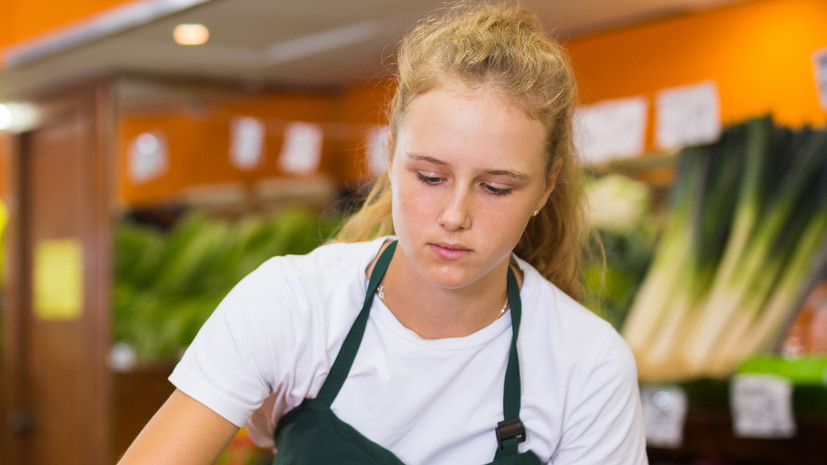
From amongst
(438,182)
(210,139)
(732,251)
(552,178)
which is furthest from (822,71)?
(210,139)

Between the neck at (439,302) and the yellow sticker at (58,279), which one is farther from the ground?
the neck at (439,302)

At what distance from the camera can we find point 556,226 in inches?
64.2

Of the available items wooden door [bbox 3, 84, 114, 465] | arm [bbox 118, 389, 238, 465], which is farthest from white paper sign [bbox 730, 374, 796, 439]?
wooden door [bbox 3, 84, 114, 465]

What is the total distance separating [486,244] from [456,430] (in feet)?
1.01

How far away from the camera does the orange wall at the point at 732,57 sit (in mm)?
2826

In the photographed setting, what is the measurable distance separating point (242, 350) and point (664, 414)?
1356 millimetres

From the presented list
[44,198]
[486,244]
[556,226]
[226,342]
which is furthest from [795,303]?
[44,198]

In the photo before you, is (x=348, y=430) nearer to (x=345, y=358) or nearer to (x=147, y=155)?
(x=345, y=358)

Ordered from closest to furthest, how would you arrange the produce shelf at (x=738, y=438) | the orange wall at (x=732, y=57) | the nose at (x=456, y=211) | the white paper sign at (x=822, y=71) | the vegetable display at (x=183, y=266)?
the nose at (x=456, y=211) < the produce shelf at (x=738, y=438) < the white paper sign at (x=822, y=71) < the orange wall at (x=732, y=57) < the vegetable display at (x=183, y=266)

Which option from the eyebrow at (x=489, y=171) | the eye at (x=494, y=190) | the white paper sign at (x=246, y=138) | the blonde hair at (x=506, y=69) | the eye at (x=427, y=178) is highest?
the white paper sign at (x=246, y=138)

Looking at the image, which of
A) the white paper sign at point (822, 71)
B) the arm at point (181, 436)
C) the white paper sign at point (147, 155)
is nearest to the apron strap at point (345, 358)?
the arm at point (181, 436)

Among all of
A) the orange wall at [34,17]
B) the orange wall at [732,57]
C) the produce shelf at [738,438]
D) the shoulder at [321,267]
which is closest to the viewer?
the shoulder at [321,267]

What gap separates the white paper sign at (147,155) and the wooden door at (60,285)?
36 cm

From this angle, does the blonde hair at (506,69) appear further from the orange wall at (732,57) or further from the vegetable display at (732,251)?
the orange wall at (732,57)
